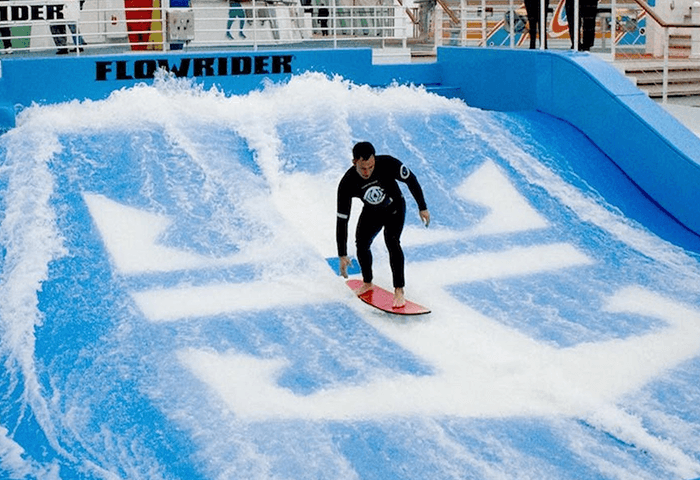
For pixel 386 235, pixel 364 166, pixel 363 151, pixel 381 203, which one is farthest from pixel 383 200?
pixel 363 151

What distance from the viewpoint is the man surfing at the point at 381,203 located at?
23.3 ft

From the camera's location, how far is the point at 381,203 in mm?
7219

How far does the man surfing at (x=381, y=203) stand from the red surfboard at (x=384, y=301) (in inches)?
2.1

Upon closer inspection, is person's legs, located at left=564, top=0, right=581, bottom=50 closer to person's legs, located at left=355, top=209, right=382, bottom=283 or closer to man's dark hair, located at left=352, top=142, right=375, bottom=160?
person's legs, located at left=355, top=209, right=382, bottom=283

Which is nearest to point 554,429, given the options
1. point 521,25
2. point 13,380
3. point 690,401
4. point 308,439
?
point 690,401

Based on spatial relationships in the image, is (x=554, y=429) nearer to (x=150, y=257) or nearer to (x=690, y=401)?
(x=690, y=401)

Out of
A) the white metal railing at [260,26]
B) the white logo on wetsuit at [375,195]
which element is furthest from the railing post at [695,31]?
the white logo on wetsuit at [375,195]

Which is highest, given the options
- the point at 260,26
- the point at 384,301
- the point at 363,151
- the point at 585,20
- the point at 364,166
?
Result: the point at 260,26

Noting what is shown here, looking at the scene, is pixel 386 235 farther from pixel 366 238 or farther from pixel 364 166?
pixel 364 166

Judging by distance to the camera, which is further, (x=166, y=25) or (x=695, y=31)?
(x=695, y=31)

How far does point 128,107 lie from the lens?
34.6ft

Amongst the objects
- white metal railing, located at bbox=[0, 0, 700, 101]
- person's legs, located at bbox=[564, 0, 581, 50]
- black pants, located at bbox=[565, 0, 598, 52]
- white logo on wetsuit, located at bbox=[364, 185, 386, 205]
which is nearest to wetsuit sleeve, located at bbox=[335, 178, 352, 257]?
white logo on wetsuit, located at bbox=[364, 185, 386, 205]

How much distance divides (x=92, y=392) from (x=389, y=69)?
8.31m

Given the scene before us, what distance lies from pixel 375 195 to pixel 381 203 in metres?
0.09
